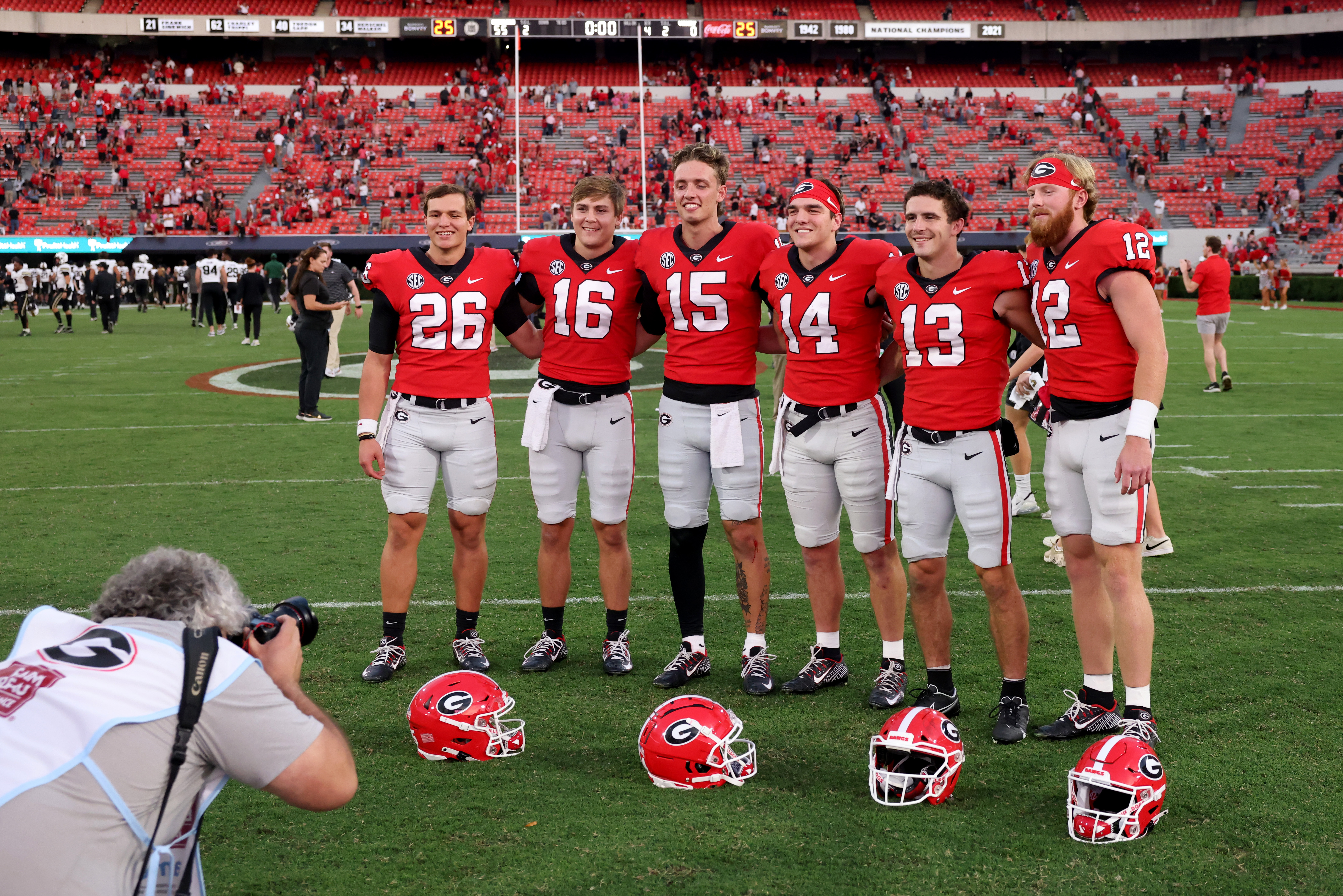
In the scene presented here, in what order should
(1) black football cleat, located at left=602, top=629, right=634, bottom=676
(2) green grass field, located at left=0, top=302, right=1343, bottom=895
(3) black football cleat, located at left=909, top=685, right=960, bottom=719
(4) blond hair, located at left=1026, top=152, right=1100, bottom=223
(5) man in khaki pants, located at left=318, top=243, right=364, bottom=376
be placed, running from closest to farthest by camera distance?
(2) green grass field, located at left=0, top=302, right=1343, bottom=895, (4) blond hair, located at left=1026, top=152, right=1100, bottom=223, (3) black football cleat, located at left=909, top=685, right=960, bottom=719, (1) black football cleat, located at left=602, top=629, right=634, bottom=676, (5) man in khaki pants, located at left=318, top=243, right=364, bottom=376

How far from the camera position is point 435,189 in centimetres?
529

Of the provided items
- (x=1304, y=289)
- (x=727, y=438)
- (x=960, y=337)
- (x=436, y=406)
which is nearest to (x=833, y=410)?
(x=727, y=438)

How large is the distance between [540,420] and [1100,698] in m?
2.59

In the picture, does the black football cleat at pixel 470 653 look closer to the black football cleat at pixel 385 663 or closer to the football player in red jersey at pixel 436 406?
the football player in red jersey at pixel 436 406

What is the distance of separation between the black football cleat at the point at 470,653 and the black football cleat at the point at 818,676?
4.39ft

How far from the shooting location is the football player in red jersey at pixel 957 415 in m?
4.32

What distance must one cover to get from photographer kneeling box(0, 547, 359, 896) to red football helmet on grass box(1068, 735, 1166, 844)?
2257 millimetres

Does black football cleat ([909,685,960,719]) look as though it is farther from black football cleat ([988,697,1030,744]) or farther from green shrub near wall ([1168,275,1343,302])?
green shrub near wall ([1168,275,1343,302])

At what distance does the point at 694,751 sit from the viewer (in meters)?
3.91

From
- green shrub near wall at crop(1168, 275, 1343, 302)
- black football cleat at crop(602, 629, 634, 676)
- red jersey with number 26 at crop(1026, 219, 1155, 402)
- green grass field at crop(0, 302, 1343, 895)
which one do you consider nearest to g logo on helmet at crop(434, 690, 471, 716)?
green grass field at crop(0, 302, 1343, 895)

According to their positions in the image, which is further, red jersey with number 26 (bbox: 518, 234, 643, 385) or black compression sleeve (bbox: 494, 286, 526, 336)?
black compression sleeve (bbox: 494, 286, 526, 336)

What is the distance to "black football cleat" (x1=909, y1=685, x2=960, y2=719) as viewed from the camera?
14.8ft

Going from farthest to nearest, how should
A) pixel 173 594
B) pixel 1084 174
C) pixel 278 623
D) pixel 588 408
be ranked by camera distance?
1. pixel 588 408
2. pixel 1084 174
3. pixel 278 623
4. pixel 173 594

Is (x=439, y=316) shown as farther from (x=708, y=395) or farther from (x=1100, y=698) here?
(x=1100, y=698)
